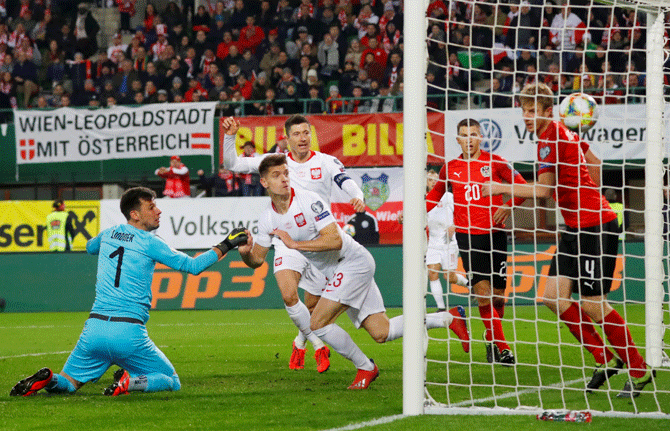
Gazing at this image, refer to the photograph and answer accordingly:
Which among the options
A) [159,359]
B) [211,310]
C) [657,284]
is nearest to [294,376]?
[159,359]

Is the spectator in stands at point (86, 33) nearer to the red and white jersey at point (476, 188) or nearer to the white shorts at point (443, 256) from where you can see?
the white shorts at point (443, 256)

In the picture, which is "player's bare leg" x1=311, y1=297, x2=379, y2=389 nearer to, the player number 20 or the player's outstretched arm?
the player's outstretched arm

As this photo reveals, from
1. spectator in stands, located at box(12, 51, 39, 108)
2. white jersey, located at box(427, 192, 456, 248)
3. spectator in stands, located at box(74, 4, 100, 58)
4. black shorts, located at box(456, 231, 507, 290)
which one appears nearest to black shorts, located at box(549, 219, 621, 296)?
black shorts, located at box(456, 231, 507, 290)

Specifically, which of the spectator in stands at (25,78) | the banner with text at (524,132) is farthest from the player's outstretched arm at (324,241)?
the spectator in stands at (25,78)

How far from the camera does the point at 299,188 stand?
797cm

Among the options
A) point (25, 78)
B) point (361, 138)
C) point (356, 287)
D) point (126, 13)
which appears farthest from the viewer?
point (126, 13)

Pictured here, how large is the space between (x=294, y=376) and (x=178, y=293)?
826 cm

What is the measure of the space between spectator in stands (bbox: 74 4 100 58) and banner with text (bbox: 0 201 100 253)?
649cm

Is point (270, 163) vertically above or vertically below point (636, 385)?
above

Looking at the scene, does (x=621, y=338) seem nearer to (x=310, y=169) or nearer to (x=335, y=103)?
(x=310, y=169)

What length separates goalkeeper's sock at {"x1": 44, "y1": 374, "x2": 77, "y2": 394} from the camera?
6035mm

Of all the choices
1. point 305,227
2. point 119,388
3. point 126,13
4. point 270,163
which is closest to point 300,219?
point 305,227

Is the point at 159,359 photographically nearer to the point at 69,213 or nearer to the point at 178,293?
the point at 178,293

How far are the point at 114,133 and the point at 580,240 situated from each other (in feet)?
45.6
